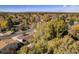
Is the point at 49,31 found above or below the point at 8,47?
above
